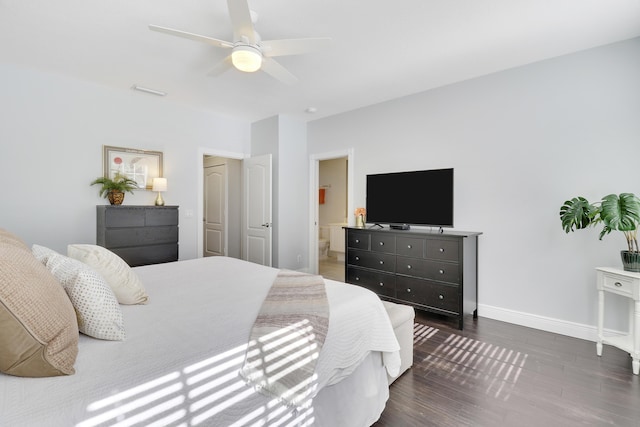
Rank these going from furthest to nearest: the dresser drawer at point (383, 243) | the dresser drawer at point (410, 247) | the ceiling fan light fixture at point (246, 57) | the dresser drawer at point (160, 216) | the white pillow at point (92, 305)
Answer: the dresser drawer at point (160, 216), the dresser drawer at point (383, 243), the dresser drawer at point (410, 247), the ceiling fan light fixture at point (246, 57), the white pillow at point (92, 305)

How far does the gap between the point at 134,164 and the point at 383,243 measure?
3.42 meters

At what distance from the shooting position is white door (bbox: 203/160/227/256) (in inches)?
243

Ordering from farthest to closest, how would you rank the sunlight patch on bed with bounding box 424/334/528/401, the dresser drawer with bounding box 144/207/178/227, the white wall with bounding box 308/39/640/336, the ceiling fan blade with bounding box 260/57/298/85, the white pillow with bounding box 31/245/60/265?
the dresser drawer with bounding box 144/207/178/227 < the white wall with bounding box 308/39/640/336 < the ceiling fan blade with bounding box 260/57/298/85 < the sunlight patch on bed with bounding box 424/334/528/401 < the white pillow with bounding box 31/245/60/265

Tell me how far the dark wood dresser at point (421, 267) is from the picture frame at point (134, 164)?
112 inches

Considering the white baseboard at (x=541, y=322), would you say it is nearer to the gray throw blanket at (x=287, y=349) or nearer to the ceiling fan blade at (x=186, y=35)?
the gray throw blanket at (x=287, y=349)

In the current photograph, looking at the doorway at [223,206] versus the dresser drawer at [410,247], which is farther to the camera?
the doorway at [223,206]

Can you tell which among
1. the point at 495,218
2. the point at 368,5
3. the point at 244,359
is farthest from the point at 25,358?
the point at 495,218

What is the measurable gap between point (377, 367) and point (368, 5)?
8.07 ft

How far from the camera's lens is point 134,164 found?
4102 millimetres

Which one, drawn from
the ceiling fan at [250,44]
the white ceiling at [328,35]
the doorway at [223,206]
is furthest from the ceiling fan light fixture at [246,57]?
the doorway at [223,206]

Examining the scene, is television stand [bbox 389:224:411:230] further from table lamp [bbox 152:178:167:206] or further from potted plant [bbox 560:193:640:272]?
table lamp [bbox 152:178:167:206]

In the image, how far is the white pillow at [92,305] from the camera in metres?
1.22

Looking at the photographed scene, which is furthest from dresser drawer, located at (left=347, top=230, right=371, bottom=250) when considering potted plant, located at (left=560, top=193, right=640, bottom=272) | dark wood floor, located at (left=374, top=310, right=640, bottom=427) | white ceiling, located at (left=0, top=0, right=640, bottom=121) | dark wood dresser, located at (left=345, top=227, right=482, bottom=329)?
potted plant, located at (left=560, top=193, right=640, bottom=272)

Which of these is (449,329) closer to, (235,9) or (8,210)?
(235,9)
